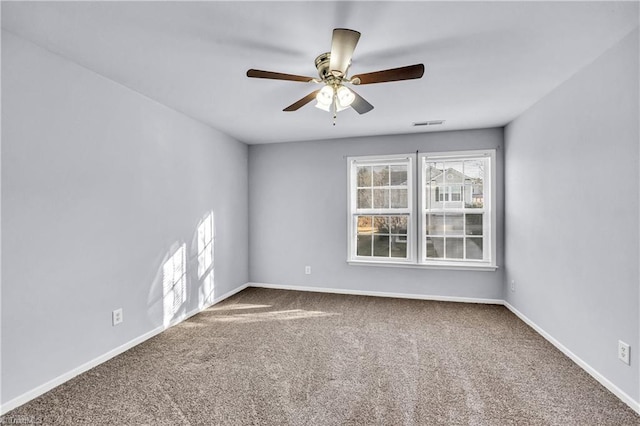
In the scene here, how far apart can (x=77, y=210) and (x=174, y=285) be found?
1.33 meters

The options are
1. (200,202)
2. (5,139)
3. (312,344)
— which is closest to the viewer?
(5,139)

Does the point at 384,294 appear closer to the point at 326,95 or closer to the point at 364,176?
the point at 364,176

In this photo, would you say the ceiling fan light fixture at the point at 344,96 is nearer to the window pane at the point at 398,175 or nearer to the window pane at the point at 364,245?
the window pane at the point at 398,175

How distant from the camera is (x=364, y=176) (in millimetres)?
4512

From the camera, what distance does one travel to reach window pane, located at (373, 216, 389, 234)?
441 cm

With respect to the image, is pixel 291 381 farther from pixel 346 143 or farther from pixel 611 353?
pixel 346 143

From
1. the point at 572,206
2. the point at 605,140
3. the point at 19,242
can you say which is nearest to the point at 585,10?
the point at 605,140

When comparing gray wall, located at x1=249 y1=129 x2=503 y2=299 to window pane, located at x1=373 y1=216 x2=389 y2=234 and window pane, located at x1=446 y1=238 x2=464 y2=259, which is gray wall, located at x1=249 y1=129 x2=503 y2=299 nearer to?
window pane, located at x1=446 y1=238 x2=464 y2=259

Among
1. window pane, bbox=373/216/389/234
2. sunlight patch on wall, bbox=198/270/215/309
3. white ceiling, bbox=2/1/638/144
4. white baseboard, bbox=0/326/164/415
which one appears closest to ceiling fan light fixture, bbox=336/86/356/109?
white ceiling, bbox=2/1/638/144

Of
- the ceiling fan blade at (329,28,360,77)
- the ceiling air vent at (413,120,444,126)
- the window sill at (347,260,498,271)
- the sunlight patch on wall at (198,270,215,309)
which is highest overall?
the ceiling air vent at (413,120,444,126)

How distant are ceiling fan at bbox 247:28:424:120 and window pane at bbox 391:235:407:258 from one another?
8.03ft

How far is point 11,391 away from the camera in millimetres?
1864

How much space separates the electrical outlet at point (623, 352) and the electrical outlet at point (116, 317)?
3768 mm

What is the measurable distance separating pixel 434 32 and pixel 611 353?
2472 millimetres
